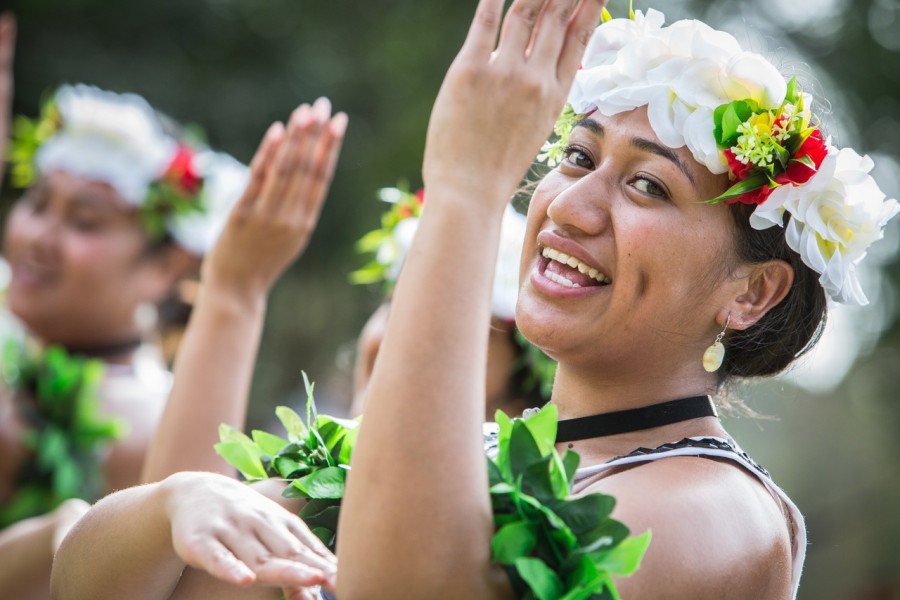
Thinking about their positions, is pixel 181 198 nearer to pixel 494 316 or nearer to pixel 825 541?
pixel 494 316

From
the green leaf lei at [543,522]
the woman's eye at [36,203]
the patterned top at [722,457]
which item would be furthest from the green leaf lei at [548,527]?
the woman's eye at [36,203]

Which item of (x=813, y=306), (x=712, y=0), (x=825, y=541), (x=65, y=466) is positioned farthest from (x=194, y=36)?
(x=813, y=306)

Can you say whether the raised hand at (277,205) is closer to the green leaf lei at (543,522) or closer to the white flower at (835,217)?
the green leaf lei at (543,522)

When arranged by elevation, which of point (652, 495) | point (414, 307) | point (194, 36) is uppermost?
point (194, 36)

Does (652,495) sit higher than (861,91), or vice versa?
(861,91)

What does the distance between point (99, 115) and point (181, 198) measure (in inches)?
21.1

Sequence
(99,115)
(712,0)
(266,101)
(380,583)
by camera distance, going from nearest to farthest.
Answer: (380,583) < (99,115) < (712,0) < (266,101)

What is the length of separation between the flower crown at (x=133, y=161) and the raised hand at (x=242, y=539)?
10.8ft

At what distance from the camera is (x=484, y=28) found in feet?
6.04

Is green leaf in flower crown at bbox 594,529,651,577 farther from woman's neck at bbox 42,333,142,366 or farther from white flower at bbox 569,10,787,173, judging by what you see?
woman's neck at bbox 42,333,142,366

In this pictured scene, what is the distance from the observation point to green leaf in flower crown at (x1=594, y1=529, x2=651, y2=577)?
168 centimetres

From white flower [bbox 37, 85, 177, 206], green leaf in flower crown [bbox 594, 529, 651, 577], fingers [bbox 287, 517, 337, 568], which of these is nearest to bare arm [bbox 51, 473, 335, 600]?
fingers [bbox 287, 517, 337, 568]

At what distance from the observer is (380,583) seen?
1.64 metres

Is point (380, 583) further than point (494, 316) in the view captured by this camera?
No
